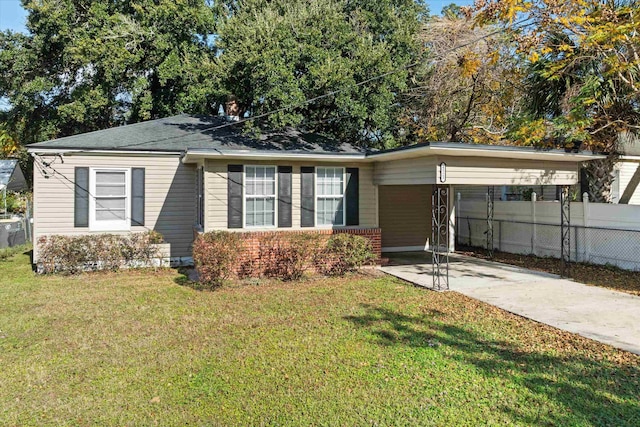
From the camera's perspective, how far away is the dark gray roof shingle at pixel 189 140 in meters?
10.7

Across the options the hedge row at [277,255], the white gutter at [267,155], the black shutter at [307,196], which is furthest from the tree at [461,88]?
the hedge row at [277,255]

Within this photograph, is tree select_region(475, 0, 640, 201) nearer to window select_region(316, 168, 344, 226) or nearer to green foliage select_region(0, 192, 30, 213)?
window select_region(316, 168, 344, 226)

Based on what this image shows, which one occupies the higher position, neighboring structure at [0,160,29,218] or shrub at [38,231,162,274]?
neighboring structure at [0,160,29,218]

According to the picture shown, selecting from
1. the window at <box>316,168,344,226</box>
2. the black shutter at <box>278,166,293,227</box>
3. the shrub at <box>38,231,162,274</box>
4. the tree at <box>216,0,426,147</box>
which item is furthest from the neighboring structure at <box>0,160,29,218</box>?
the window at <box>316,168,344,226</box>

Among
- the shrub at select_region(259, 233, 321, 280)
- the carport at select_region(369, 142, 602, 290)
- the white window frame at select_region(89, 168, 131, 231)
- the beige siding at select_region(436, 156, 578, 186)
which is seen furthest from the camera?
the white window frame at select_region(89, 168, 131, 231)

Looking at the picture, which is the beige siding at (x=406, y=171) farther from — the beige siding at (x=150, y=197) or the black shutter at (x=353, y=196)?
the beige siding at (x=150, y=197)

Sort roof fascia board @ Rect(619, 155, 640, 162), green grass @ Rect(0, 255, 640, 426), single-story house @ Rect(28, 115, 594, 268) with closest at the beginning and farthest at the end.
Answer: green grass @ Rect(0, 255, 640, 426) < single-story house @ Rect(28, 115, 594, 268) < roof fascia board @ Rect(619, 155, 640, 162)

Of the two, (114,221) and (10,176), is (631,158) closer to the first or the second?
(114,221)

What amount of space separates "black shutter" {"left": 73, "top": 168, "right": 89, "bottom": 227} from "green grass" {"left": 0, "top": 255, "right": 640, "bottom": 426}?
11.6ft

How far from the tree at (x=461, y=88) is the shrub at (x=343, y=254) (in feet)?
23.8

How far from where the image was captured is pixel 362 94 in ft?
42.4

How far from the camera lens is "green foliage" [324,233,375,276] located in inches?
379

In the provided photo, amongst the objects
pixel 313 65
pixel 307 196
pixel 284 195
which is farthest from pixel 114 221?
pixel 313 65

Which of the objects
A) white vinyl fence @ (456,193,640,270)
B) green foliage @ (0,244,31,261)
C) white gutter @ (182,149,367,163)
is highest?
white gutter @ (182,149,367,163)
